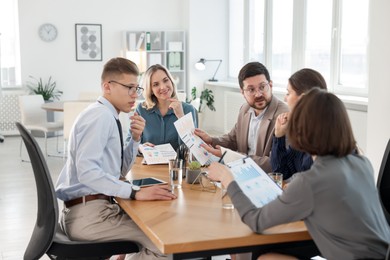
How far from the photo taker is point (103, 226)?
99.6 inches

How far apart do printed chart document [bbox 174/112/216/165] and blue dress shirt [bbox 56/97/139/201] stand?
45cm

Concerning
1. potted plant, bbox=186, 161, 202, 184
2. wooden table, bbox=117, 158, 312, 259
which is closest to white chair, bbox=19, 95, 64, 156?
potted plant, bbox=186, 161, 202, 184

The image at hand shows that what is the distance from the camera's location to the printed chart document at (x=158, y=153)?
3293mm

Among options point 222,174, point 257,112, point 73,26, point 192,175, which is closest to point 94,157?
point 192,175

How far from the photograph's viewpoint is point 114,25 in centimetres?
991

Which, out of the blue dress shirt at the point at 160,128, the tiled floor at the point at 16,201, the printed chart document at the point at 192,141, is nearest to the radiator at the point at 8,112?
the tiled floor at the point at 16,201

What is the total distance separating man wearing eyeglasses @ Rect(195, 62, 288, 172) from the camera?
321cm

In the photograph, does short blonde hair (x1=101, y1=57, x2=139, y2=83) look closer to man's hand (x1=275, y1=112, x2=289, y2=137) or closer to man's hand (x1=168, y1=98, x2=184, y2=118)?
man's hand (x1=275, y1=112, x2=289, y2=137)

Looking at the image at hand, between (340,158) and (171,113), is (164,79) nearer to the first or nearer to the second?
(171,113)

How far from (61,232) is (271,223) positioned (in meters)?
1.15

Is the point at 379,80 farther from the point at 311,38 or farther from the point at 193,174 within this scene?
the point at 311,38

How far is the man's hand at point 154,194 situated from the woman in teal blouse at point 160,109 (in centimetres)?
125

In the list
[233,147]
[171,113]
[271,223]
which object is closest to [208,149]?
[233,147]

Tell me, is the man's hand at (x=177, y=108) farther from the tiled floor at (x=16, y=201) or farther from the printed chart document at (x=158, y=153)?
the tiled floor at (x=16, y=201)
